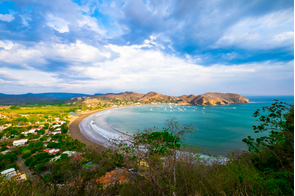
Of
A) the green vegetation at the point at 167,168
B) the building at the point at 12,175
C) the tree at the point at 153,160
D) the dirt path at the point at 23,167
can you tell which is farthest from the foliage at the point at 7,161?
the tree at the point at 153,160

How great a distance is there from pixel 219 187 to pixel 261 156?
8.56 metres

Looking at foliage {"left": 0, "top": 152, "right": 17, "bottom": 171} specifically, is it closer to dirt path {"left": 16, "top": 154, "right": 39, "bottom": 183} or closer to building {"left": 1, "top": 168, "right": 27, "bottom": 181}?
dirt path {"left": 16, "top": 154, "right": 39, "bottom": 183}

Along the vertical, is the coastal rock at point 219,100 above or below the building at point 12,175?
above

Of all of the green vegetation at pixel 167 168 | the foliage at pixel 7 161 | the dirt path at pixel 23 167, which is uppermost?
the green vegetation at pixel 167 168

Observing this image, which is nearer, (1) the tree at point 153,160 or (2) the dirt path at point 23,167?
(1) the tree at point 153,160

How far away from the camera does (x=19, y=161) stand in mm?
13992

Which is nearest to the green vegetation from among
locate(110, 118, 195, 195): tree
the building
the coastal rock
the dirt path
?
locate(110, 118, 195, 195): tree

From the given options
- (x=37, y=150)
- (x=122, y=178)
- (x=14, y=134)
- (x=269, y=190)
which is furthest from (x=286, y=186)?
(x=14, y=134)

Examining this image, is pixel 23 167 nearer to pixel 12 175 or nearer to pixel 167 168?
pixel 12 175

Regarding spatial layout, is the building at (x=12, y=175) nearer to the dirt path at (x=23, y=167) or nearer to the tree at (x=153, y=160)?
the dirt path at (x=23, y=167)

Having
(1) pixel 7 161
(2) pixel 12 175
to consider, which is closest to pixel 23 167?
(1) pixel 7 161

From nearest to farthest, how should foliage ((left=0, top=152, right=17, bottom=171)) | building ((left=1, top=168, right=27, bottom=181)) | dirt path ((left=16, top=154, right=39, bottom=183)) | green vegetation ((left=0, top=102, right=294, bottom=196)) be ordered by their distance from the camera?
1. green vegetation ((left=0, top=102, right=294, bottom=196))
2. building ((left=1, top=168, right=27, bottom=181))
3. dirt path ((left=16, top=154, right=39, bottom=183))
4. foliage ((left=0, top=152, right=17, bottom=171))

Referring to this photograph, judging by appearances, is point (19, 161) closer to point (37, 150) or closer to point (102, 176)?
point (37, 150)

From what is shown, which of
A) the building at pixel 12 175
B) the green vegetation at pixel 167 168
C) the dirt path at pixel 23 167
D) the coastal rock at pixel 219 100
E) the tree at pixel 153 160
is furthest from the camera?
the coastal rock at pixel 219 100
